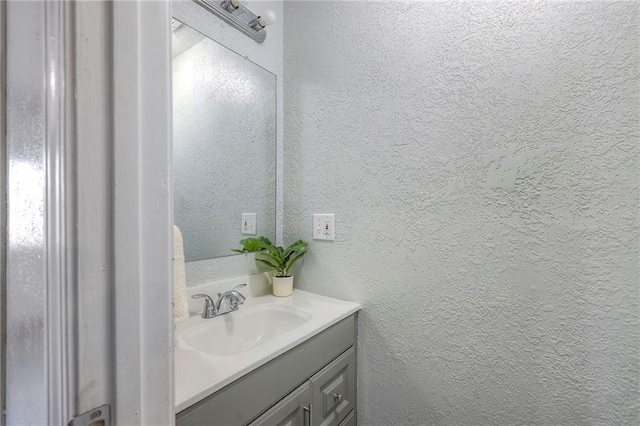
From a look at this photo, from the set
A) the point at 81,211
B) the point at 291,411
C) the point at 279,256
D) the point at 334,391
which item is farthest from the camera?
the point at 279,256

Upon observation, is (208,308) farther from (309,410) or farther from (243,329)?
(309,410)

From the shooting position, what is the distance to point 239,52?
128 cm

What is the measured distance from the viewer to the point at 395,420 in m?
1.13

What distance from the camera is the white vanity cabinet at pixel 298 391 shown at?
2.26 ft

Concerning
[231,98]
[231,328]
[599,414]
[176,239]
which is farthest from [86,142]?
[599,414]

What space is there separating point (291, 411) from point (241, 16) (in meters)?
1.49

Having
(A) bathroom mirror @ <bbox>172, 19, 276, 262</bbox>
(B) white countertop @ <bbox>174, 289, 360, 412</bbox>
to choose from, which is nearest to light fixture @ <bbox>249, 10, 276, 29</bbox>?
(A) bathroom mirror @ <bbox>172, 19, 276, 262</bbox>

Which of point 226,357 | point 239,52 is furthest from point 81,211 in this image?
point 239,52

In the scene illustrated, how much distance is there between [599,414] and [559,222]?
1.74 ft

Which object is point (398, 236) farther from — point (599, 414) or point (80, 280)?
point (80, 280)

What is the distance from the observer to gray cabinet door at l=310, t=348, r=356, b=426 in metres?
0.99

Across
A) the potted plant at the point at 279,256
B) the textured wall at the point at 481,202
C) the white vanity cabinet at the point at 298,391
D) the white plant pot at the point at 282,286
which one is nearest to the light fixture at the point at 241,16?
the textured wall at the point at 481,202

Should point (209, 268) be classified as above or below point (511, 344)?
above

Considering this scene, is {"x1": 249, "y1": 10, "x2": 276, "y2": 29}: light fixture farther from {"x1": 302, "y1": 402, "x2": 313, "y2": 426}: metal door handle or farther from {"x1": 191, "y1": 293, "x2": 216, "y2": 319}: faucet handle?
{"x1": 302, "y1": 402, "x2": 313, "y2": 426}: metal door handle
